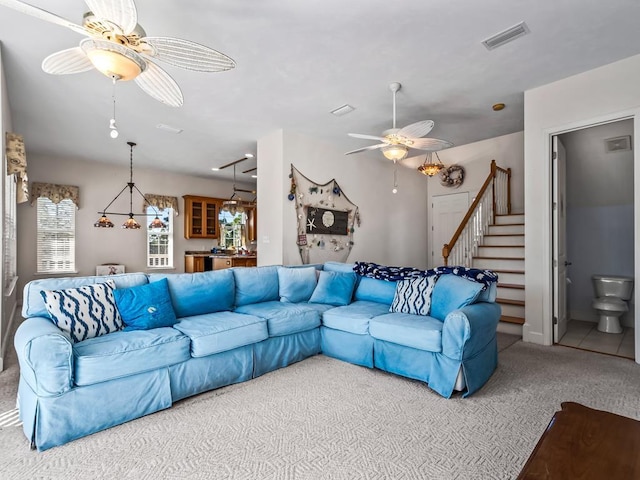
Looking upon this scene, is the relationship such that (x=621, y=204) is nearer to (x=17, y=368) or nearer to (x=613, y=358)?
(x=613, y=358)

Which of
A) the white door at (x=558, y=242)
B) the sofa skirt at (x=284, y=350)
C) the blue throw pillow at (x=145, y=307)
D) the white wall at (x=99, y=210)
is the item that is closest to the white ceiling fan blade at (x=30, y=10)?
the blue throw pillow at (x=145, y=307)

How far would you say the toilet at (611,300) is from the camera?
13.5ft

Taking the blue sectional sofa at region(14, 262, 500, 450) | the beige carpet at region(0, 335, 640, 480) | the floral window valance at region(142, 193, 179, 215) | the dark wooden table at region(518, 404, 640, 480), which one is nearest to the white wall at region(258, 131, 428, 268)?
the blue sectional sofa at region(14, 262, 500, 450)

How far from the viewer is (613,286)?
170 inches

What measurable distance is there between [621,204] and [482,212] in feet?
5.78

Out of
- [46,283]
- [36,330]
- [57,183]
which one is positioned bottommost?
[36,330]

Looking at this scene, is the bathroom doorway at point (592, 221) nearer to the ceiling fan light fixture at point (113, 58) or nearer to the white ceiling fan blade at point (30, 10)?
the ceiling fan light fixture at point (113, 58)

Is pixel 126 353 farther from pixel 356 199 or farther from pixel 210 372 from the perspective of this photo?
pixel 356 199

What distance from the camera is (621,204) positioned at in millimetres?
4535

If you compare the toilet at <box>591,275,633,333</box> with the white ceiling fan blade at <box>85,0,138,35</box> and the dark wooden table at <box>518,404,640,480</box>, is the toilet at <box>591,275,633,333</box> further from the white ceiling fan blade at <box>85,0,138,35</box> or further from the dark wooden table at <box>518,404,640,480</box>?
the white ceiling fan blade at <box>85,0,138,35</box>

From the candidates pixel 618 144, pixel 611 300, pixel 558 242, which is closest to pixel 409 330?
pixel 558 242

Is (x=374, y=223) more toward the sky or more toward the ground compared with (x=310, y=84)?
more toward the ground

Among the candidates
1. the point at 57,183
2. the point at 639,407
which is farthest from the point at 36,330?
the point at 57,183

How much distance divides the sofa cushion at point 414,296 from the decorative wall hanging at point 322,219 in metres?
2.19
